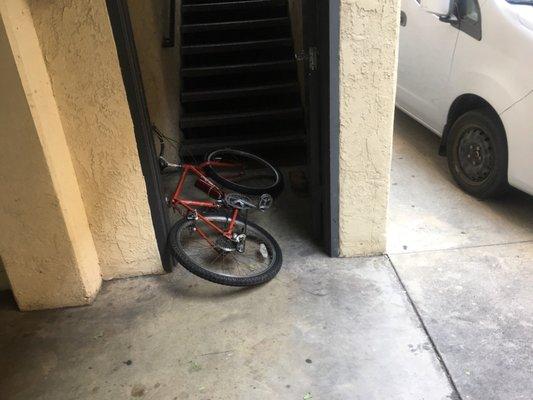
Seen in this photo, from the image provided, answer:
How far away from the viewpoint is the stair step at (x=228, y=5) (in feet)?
17.1

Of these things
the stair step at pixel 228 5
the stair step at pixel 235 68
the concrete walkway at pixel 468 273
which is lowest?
the concrete walkway at pixel 468 273

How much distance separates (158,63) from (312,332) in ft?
9.47

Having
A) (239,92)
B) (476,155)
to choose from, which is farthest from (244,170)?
(476,155)

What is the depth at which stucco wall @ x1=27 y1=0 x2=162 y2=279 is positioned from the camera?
2.38m

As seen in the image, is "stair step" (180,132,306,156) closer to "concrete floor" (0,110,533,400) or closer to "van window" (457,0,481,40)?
"concrete floor" (0,110,533,400)

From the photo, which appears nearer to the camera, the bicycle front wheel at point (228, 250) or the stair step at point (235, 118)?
the bicycle front wheel at point (228, 250)

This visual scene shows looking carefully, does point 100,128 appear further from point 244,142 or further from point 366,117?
point 244,142

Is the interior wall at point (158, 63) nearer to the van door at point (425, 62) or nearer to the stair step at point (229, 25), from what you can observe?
the stair step at point (229, 25)

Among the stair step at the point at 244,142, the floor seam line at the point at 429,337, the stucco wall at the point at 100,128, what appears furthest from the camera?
the stair step at the point at 244,142

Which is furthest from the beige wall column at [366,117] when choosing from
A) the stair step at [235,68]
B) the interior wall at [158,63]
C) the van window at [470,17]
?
the stair step at [235,68]

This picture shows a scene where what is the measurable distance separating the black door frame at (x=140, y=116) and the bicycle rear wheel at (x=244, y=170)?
0.90 metres

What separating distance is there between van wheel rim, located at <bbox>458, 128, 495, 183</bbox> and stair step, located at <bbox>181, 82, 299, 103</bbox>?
1759mm

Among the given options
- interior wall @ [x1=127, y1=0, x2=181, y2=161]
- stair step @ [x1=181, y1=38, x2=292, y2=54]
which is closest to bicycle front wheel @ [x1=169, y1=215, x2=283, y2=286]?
interior wall @ [x1=127, y1=0, x2=181, y2=161]

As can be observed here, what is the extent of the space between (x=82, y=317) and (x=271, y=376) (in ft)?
3.84
